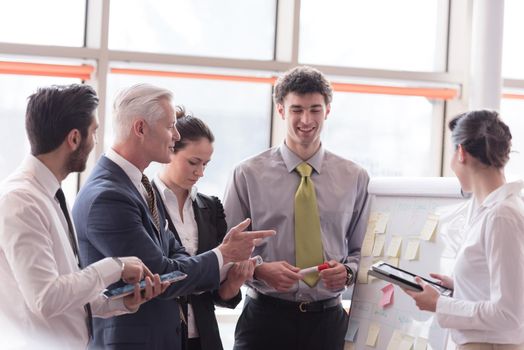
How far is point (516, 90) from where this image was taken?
17.5ft

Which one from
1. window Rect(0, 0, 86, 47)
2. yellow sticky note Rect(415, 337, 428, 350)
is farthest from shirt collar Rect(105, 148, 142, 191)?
window Rect(0, 0, 86, 47)

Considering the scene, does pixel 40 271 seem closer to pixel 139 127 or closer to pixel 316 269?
pixel 139 127

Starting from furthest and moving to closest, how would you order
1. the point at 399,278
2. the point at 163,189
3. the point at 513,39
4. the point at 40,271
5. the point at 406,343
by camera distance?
the point at 513,39 < the point at 406,343 < the point at 163,189 < the point at 399,278 < the point at 40,271

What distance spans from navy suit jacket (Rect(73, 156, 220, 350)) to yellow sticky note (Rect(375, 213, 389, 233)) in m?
1.04

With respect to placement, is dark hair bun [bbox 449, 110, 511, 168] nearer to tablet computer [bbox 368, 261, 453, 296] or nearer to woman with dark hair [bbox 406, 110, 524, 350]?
woman with dark hair [bbox 406, 110, 524, 350]

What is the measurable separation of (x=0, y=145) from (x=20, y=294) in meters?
2.73

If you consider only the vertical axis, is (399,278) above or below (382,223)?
below

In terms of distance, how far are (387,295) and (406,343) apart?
24 cm

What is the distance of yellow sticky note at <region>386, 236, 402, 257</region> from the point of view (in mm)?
3297

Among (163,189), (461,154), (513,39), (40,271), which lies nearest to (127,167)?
(163,189)

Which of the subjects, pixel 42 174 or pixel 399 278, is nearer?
pixel 42 174

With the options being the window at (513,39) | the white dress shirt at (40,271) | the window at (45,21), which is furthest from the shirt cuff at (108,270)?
the window at (513,39)

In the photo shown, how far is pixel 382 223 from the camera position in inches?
133

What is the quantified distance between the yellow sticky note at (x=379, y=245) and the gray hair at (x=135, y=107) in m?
1.28
